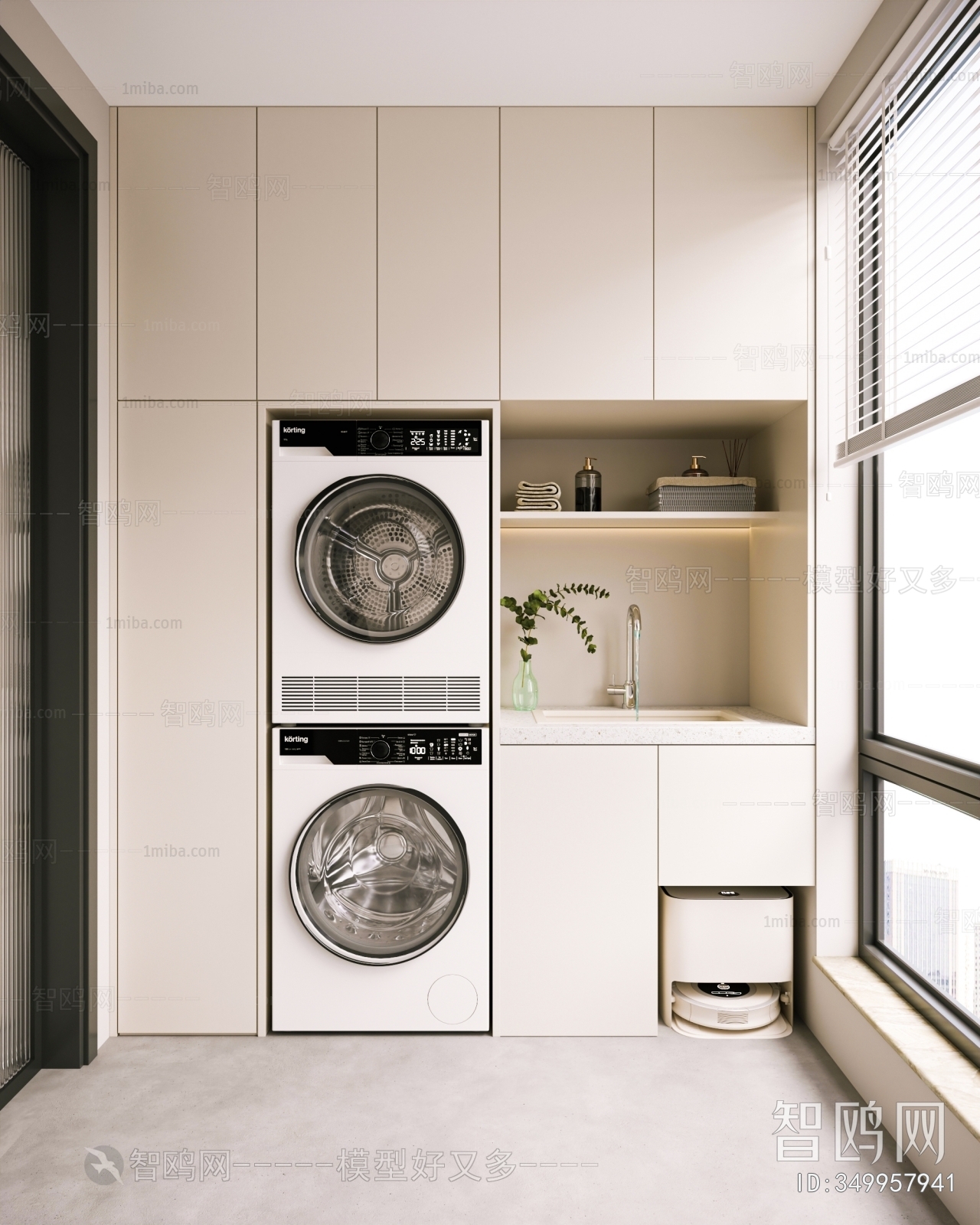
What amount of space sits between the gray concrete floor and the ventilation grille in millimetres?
981

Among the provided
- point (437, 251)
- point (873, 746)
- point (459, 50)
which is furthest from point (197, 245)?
point (873, 746)

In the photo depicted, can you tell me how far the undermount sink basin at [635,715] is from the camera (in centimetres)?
282

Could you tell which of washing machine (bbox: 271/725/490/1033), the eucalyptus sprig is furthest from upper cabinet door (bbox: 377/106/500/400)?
washing machine (bbox: 271/725/490/1033)

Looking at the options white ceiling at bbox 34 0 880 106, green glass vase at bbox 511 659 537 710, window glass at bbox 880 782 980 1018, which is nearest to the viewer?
window glass at bbox 880 782 980 1018

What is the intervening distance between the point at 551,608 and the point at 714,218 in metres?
1.35

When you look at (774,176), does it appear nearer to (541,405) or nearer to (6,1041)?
(541,405)

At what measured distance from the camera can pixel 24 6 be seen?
2.08m

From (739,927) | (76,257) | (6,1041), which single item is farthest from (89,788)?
(739,927)

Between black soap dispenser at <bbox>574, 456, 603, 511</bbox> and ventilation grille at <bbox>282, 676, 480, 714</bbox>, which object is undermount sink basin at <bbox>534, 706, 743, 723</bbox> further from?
black soap dispenser at <bbox>574, 456, 603, 511</bbox>

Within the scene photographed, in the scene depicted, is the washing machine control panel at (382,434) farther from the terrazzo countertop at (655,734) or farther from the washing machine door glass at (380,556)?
the terrazzo countertop at (655,734)

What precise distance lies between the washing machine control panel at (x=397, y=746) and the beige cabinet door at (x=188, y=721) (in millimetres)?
165

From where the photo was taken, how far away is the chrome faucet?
293 cm

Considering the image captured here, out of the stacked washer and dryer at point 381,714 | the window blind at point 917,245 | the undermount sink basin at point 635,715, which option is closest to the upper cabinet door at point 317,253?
the stacked washer and dryer at point 381,714

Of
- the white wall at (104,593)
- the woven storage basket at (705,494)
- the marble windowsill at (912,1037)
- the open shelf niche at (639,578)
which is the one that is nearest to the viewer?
the marble windowsill at (912,1037)
